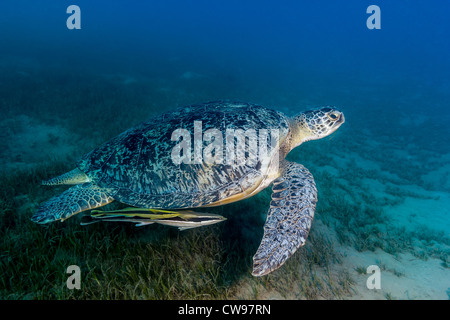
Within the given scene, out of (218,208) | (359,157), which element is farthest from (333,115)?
(359,157)

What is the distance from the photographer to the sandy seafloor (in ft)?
10.5

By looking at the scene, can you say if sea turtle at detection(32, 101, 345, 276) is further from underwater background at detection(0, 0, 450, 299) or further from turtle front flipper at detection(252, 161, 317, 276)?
underwater background at detection(0, 0, 450, 299)

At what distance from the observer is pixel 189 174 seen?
2984mm

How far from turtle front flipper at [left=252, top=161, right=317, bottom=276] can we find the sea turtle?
12mm

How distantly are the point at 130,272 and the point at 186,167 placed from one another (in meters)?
1.44

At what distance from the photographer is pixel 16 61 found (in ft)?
55.6

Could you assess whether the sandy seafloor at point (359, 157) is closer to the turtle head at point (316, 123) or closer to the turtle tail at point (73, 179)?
the turtle tail at point (73, 179)

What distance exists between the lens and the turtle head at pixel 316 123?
4176 millimetres

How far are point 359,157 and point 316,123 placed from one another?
22.3 ft

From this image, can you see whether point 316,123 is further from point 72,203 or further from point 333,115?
point 72,203

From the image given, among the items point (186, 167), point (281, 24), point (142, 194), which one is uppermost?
point (281, 24)
